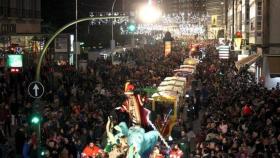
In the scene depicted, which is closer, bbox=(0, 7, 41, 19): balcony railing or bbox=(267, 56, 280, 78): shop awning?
bbox=(267, 56, 280, 78): shop awning

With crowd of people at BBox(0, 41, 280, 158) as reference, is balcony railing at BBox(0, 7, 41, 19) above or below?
above

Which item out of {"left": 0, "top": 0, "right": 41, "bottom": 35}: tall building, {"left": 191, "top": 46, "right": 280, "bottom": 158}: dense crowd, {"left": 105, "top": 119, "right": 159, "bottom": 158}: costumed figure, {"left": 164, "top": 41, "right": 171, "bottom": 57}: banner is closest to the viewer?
{"left": 105, "top": 119, "right": 159, "bottom": 158}: costumed figure

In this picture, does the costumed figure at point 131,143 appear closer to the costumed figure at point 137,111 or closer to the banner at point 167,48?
the costumed figure at point 137,111

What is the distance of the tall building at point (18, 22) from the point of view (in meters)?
43.9

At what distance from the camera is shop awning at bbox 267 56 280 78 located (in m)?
37.5

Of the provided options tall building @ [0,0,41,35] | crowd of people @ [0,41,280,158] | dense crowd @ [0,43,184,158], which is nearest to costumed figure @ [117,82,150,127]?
crowd of people @ [0,41,280,158]

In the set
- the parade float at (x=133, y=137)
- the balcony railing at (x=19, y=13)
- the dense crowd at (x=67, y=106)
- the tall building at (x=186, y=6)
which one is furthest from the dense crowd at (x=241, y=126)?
the tall building at (x=186, y=6)

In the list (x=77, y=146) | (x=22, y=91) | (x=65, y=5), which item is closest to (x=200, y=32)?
(x=65, y=5)

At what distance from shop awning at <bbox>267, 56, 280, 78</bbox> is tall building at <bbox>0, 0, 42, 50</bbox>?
1839 centimetres

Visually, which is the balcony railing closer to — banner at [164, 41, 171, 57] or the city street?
the city street

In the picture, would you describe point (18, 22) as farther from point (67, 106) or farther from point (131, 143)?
point (131, 143)

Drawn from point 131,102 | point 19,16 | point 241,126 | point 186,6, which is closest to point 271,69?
point 241,126

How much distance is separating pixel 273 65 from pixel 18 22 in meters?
21.3

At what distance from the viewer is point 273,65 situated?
38062 mm
